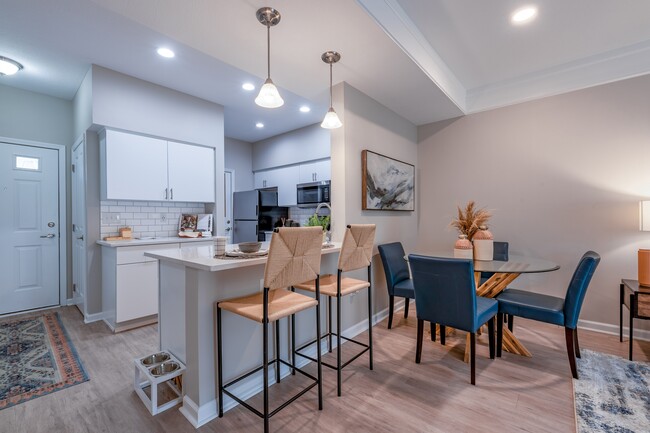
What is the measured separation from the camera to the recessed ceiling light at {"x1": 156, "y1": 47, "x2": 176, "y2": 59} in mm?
2753

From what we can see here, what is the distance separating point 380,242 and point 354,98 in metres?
1.61

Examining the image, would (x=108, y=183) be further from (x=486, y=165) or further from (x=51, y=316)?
(x=486, y=165)

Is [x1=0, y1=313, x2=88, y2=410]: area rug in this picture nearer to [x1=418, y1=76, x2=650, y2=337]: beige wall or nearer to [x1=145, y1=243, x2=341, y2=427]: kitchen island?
[x1=145, y1=243, x2=341, y2=427]: kitchen island

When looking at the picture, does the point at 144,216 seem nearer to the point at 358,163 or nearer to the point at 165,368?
the point at 165,368

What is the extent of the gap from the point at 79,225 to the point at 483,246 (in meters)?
4.61

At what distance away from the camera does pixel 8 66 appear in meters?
3.03

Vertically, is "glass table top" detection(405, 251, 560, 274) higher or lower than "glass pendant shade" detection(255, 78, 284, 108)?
lower

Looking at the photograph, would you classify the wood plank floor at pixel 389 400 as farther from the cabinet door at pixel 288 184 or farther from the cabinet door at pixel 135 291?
the cabinet door at pixel 288 184

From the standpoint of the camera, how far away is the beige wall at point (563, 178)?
116 inches

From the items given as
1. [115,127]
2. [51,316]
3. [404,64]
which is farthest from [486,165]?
[51,316]

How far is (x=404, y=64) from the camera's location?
2623 millimetres

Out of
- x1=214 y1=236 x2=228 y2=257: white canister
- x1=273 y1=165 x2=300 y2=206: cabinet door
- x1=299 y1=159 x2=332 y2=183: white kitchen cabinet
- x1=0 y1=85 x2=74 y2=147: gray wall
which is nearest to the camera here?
x1=214 y1=236 x2=228 y2=257: white canister

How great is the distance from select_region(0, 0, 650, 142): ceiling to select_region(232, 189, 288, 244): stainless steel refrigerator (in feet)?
6.23

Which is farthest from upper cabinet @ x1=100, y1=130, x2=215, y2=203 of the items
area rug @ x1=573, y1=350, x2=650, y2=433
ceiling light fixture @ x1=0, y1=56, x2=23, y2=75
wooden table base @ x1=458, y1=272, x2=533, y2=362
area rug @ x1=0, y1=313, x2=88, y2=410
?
area rug @ x1=573, y1=350, x2=650, y2=433
